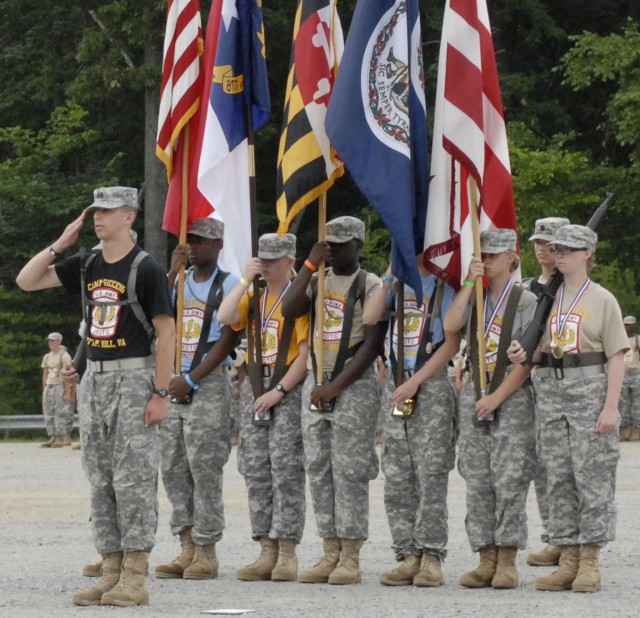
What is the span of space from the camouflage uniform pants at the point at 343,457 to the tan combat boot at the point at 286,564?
254 mm

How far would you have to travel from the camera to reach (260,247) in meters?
11.2

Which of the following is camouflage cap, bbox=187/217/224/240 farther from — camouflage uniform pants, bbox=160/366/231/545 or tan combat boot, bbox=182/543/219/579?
tan combat boot, bbox=182/543/219/579

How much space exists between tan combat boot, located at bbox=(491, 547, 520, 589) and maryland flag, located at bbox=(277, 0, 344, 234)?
8.44ft

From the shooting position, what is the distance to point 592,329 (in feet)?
33.2

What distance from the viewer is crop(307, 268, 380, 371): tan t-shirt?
1078 cm

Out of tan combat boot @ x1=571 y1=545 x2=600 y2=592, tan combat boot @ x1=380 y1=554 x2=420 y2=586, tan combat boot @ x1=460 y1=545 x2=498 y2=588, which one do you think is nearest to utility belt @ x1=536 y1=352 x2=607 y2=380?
tan combat boot @ x1=571 y1=545 x2=600 y2=592

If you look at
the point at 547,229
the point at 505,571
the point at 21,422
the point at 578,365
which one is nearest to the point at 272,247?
the point at 547,229

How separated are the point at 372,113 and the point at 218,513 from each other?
2.74m

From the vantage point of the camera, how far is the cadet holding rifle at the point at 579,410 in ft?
32.9

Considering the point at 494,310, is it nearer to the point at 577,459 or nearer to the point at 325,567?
the point at 577,459

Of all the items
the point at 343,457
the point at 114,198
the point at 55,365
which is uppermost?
the point at 114,198

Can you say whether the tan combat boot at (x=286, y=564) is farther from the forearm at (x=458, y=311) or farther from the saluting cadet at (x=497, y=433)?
the forearm at (x=458, y=311)

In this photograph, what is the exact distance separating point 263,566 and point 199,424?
3.24 feet

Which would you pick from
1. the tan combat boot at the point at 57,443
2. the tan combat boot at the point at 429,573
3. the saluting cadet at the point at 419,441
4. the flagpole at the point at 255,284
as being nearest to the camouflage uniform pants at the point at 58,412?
the tan combat boot at the point at 57,443
